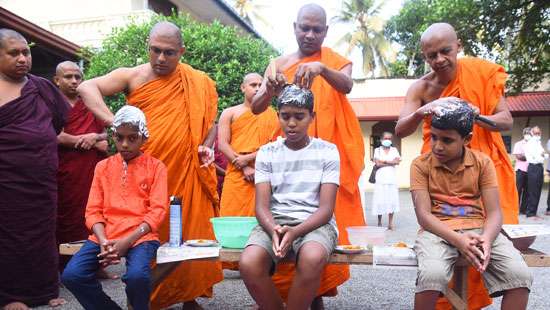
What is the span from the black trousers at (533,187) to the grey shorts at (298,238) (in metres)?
9.38

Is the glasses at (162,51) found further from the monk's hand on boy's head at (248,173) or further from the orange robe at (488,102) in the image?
the orange robe at (488,102)

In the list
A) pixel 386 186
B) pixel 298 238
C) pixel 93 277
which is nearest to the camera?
pixel 298 238

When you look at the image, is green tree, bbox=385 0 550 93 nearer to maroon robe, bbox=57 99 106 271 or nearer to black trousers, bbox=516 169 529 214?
black trousers, bbox=516 169 529 214

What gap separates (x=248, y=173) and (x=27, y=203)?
189 cm

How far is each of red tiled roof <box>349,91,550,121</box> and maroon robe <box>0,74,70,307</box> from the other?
17916mm

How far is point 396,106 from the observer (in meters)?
22.0

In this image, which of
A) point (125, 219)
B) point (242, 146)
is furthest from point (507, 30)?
point (125, 219)

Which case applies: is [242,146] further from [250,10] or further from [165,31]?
[250,10]

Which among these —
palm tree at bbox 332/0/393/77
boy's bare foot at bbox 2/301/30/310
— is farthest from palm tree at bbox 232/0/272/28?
boy's bare foot at bbox 2/301/30/310

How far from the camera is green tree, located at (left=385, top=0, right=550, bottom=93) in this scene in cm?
1633

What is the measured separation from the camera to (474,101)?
3545mm

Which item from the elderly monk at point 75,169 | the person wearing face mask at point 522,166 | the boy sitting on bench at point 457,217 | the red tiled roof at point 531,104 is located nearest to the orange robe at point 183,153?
the elderly monk at point 75,169

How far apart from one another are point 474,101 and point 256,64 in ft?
19.1

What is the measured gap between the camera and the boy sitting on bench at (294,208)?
2963 millimetres
